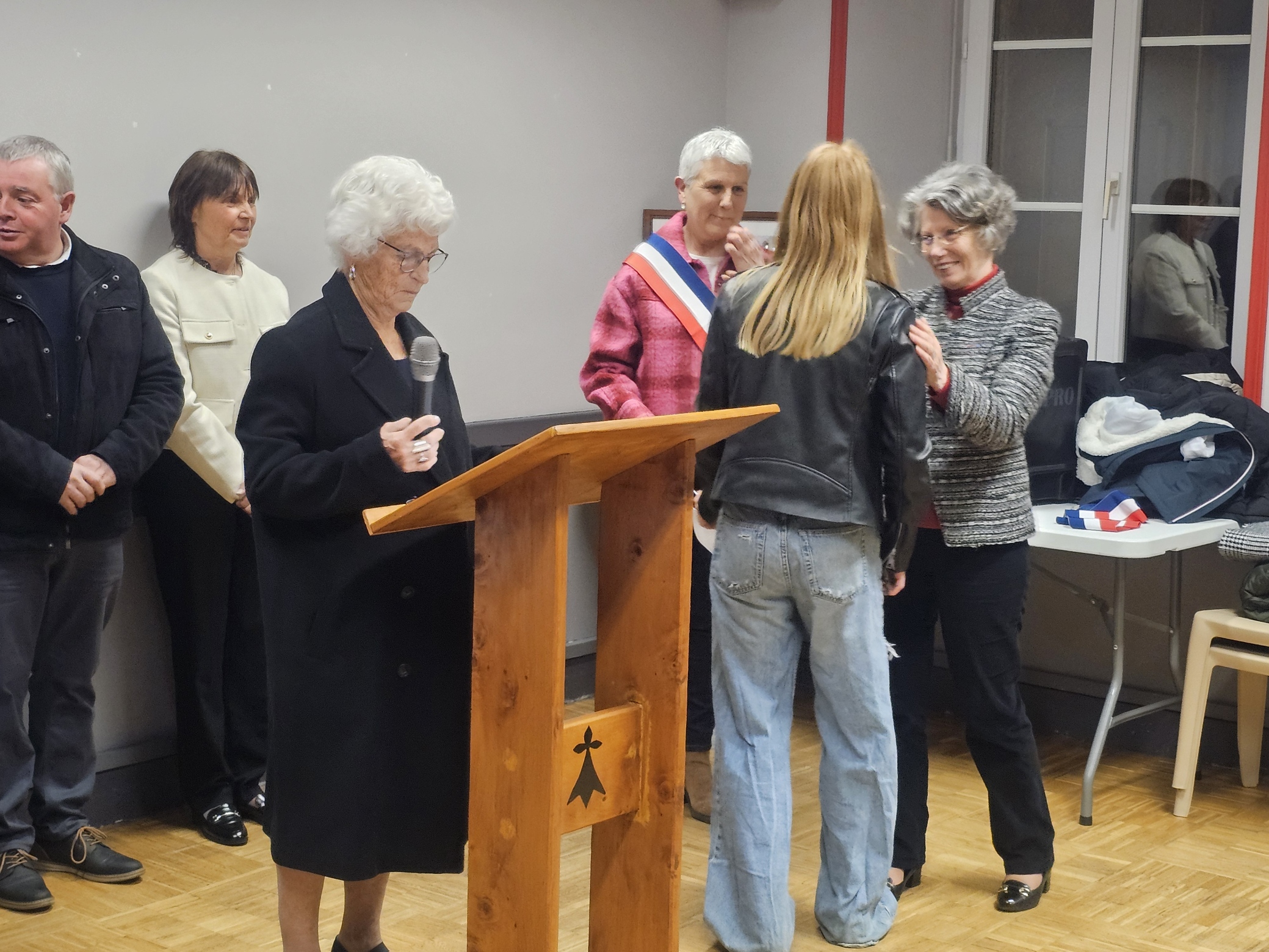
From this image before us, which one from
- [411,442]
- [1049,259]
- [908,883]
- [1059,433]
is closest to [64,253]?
[411,442]

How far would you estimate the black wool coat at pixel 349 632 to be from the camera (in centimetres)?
211

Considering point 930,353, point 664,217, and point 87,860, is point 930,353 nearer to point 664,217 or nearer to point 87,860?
point 87,860

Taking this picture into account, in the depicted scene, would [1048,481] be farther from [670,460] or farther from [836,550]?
[670,460]

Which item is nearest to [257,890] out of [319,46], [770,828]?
[770,828]

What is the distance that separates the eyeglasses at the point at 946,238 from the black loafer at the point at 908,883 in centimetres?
130

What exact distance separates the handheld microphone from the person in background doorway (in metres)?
3.03

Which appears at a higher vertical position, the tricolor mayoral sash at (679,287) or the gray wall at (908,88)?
the gray wall at (908,88)

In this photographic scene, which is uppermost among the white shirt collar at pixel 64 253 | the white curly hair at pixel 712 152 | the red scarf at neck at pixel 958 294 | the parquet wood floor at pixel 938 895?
the white curly hair at pixel 712 152

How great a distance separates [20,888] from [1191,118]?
12.2 feet

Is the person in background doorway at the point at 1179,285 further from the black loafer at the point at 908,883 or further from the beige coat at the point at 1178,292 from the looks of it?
the black loafer at the point at 908,883

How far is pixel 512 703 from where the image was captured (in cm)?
189

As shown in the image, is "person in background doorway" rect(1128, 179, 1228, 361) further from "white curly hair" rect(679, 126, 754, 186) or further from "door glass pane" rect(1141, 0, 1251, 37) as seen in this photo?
"white curly hair" rect(679, 126, 754, 186)

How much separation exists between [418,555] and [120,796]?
1.79m

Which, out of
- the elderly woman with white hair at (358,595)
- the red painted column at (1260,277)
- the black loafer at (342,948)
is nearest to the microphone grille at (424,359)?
the elderly woman with white hair at (358,595)
